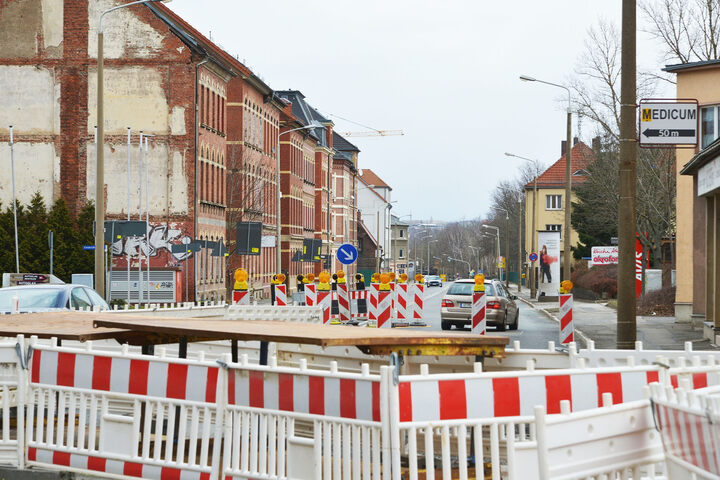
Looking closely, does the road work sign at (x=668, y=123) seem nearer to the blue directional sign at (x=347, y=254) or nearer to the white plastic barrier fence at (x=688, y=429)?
the white plastic barrier fence at (x=688, y=429)

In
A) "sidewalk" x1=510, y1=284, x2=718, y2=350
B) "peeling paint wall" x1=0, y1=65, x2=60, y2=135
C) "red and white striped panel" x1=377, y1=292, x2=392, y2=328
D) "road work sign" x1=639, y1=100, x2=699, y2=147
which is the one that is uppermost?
"peeling paint wall" x1=0, y1=65, x2=60, y2=135

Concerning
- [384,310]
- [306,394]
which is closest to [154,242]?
[384,310]

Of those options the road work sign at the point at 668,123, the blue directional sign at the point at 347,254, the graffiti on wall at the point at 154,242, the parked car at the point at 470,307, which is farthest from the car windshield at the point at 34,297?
the graffiti on wall at the point at 154,242

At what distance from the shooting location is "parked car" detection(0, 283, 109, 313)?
20422 millimetres

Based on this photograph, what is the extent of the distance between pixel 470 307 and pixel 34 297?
17.2 meters

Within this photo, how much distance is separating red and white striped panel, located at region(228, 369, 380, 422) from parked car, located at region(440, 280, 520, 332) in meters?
27.1

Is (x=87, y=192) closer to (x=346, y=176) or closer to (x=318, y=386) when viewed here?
(x=318, y=386)

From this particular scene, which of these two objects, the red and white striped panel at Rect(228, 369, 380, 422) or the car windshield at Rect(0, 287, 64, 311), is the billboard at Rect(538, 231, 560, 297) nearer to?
the car windshield at Rect(0, 287, 64, 311)

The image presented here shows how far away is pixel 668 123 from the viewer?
1675 cm

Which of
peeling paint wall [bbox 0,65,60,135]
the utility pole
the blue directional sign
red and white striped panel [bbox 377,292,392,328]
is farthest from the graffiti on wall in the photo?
the utility pole

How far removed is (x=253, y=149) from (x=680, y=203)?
40140 millimetres

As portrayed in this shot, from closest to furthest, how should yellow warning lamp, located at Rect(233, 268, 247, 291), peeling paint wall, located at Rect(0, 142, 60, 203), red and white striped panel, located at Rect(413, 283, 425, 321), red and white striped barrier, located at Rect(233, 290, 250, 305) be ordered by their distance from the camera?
yellow warning lamp, located at Rect(233, 268, 247, 291)
red and white striped barrier, located at Rect(233, 290, 250, 305)
red and white striped panel, located at Rect(413, 283, 425, 321)
peeling paint wall, located at Rect(0, 142, 60, 203)

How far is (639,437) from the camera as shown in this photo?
5.80 m

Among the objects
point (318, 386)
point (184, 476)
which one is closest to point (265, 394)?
point (318, 386)
